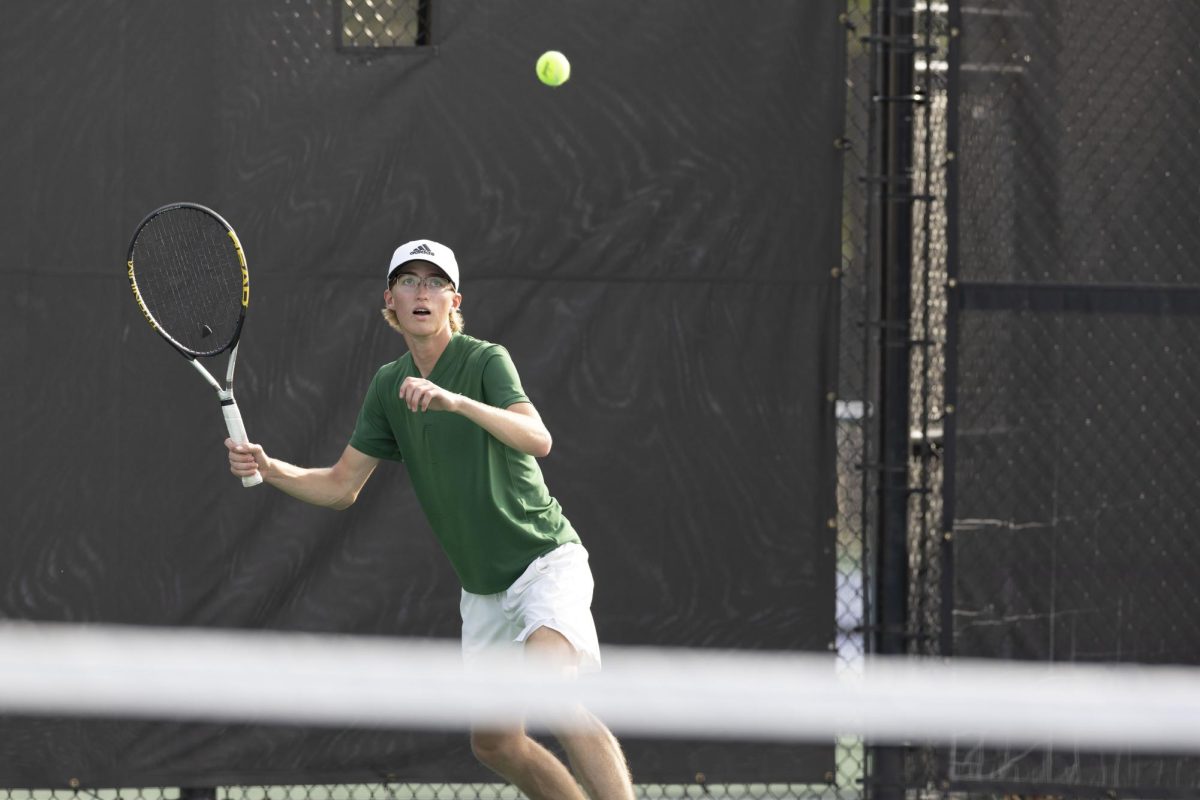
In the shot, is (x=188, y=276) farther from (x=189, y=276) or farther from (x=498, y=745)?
(x=498, y=745)

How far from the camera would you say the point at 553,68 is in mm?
4848

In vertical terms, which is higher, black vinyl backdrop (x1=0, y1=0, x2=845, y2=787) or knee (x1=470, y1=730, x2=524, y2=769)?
black vinyl backdrop (x1=0, y1=0, x2=845, y2=787)

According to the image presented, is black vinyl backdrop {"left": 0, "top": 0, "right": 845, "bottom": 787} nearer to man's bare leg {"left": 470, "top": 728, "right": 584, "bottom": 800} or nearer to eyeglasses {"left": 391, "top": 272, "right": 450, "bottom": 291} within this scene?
eyeglasses {"left": 391, "top": 272, "right": 450, "bottom": 291}

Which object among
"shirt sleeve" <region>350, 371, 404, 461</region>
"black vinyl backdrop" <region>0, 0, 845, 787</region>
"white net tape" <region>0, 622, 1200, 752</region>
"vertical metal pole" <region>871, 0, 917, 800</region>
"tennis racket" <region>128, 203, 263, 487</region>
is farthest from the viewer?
"vertical metal pole" <region>871, 0, 917, 800</region>

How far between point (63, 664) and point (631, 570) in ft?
11.2

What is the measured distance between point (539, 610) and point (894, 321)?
1476 millimetres

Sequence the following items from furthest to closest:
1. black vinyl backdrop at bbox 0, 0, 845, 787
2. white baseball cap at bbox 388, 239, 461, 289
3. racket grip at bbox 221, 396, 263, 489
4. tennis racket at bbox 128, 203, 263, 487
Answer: black vinyl backdrop at bbox 0, 0, 845, 787, tennis racket at bbox 128, 203, 263, 487, white baseball cap at bbox 388, 239, 461, 289, racket grip at bbox 221, 396, 263, 489

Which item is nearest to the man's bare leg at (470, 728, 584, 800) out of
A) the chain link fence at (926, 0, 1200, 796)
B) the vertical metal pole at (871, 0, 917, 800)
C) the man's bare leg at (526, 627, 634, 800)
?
the man's bare leg at (526, 627, 634, 800)

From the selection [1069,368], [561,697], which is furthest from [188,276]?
[561,697]

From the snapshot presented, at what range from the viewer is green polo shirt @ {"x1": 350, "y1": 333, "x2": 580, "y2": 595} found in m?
4.01

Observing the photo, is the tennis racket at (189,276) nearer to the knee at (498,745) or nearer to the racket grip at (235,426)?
the racket grip at (235,426)

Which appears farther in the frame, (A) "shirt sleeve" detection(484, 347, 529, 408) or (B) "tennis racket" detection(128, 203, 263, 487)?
(B) "tennis racket" detection(128, 203, 263, 487)

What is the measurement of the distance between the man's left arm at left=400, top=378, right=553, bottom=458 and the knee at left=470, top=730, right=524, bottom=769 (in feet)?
2.01

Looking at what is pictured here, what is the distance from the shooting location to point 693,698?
165 centimetres
